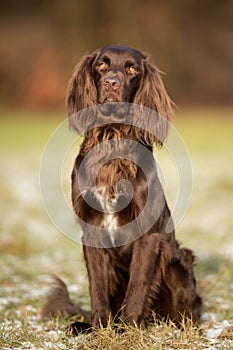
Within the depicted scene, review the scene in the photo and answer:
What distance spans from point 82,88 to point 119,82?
0.37 meters

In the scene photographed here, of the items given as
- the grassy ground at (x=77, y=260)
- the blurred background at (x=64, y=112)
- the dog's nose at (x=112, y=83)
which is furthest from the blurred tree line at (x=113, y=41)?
the dog's nose at (x=112, y=83)

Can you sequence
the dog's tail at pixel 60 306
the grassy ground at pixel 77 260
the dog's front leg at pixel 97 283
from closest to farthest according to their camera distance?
the grassy ground at pixel 77 260 < the dog's front leg at pixel 97 283 < the dog's tail at pixel 60 306

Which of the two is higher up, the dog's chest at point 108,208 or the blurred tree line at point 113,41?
the blurred tree line at point 113,41

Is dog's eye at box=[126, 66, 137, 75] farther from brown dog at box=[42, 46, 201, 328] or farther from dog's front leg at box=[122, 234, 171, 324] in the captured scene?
dog's front leg at box=[122, 234, 171, 324]

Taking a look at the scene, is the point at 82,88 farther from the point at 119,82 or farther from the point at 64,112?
the point at 64,112

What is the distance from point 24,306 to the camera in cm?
506

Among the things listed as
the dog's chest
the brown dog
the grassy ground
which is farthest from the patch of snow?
the dog's chest

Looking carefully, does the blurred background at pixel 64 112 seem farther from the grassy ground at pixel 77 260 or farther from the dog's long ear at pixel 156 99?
the dog's long ear at pixel 156 99

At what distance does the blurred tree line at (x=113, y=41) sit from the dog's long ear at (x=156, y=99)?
22.3 meters

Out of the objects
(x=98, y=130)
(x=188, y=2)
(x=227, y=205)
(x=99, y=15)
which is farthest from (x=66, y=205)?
(x=188, y=2)

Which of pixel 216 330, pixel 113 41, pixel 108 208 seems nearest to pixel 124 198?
pixel 108 208

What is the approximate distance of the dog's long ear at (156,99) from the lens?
4.32 metres

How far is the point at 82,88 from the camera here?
14.4 ft

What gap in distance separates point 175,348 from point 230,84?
27179 millimetres
